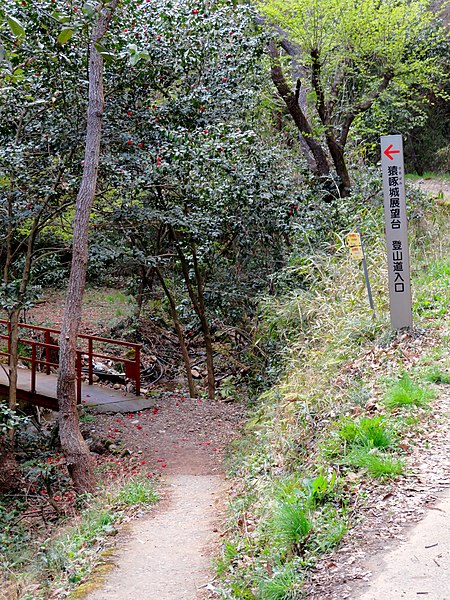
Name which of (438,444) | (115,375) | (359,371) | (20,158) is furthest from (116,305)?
(438,444)

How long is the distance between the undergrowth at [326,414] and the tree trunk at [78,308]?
2.10 meters

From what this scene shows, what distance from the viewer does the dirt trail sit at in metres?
5.28

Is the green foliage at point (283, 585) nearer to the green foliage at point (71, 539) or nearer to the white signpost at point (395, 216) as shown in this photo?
the green foliage at point (71, 539)

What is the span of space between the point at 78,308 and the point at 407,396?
4.62 meters

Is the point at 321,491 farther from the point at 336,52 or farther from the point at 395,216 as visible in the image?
the point at 336,52

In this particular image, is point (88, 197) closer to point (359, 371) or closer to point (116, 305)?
point (359, 371)

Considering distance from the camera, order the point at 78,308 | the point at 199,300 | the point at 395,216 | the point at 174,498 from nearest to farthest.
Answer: the point at 395,216 < the point at 174,498 < the point at 78,308 < the point at 199,300

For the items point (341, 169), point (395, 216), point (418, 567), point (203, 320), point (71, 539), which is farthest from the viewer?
point (341, 169)

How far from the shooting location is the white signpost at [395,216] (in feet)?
25.3

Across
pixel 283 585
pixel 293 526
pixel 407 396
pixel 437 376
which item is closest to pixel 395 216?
pixel 437 376

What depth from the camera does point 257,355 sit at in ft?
43.4

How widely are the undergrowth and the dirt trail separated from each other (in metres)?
0.33

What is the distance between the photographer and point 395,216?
7.72 metres

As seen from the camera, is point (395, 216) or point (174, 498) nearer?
point (395, 216)
